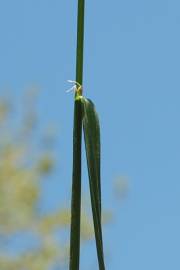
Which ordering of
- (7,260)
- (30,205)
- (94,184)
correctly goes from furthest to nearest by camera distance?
(30,205)
(7,260)
(94,184)

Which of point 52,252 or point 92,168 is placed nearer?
point 92,168

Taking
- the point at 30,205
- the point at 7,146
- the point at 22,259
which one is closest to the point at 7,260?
the point at 22,259

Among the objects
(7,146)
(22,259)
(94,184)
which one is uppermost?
(94,184)

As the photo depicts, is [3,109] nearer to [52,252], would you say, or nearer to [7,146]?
[7,146]

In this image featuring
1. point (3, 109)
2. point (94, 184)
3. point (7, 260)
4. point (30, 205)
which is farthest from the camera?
point (3, 109)
